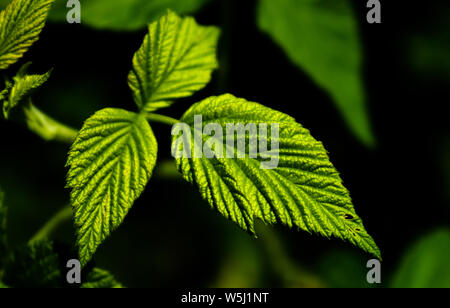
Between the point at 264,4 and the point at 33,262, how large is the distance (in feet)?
3.08

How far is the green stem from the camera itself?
937 mm

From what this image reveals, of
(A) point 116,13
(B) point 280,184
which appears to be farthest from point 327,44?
(B) point 280,184

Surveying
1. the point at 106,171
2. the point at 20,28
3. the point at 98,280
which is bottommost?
the point at 98,280

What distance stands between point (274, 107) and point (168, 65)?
31.6 inches

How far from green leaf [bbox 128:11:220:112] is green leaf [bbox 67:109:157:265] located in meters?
0.06

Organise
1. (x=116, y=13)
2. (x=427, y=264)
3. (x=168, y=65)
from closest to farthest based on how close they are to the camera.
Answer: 1. (x=168, y=65)
2. (x=116, y=13)
3. (x=427, y=264)

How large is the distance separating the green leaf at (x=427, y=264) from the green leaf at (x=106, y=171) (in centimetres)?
→ 108

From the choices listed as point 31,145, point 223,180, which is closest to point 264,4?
point 223,180

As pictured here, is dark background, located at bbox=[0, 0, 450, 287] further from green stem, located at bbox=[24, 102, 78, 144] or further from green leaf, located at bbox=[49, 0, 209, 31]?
green stem, located at bbox=[24, 102, 78, 144]

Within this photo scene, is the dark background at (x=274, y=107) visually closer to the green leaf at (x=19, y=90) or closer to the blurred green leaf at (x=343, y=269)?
the blurred green leaf at (x=343, y=269)

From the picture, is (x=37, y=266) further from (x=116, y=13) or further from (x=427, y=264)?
(x=427, y=264)

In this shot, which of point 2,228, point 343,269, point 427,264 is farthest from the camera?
point 343,269

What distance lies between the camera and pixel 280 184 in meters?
0.78

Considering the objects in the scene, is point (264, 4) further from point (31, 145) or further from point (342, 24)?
point (31, 145)
